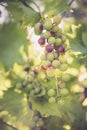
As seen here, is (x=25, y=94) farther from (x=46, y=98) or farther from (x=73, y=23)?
(x=73, y=23)

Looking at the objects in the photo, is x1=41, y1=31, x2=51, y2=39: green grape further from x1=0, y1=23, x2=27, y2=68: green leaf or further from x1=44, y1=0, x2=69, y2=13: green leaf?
x1=0, y1=23, x2=27, y2=68: green leaf

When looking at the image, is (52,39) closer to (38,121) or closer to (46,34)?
(46,34)

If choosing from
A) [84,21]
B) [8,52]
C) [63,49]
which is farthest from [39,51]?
[63,49]

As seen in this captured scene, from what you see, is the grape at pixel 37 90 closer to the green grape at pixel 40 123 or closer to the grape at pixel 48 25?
the green grape at pixel 40 123

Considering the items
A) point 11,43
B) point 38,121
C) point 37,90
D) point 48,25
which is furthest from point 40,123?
point 48,25

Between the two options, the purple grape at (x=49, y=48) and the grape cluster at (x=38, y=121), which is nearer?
the purple grape at (x=49, y=48)

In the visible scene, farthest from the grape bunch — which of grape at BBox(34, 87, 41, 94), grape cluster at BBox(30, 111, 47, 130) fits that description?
grape cluster at BBox(30, 111, 47, 130)

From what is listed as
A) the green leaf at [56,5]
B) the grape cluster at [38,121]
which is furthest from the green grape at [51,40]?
the grape cluster at [38,121]

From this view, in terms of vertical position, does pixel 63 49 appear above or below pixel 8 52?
below
